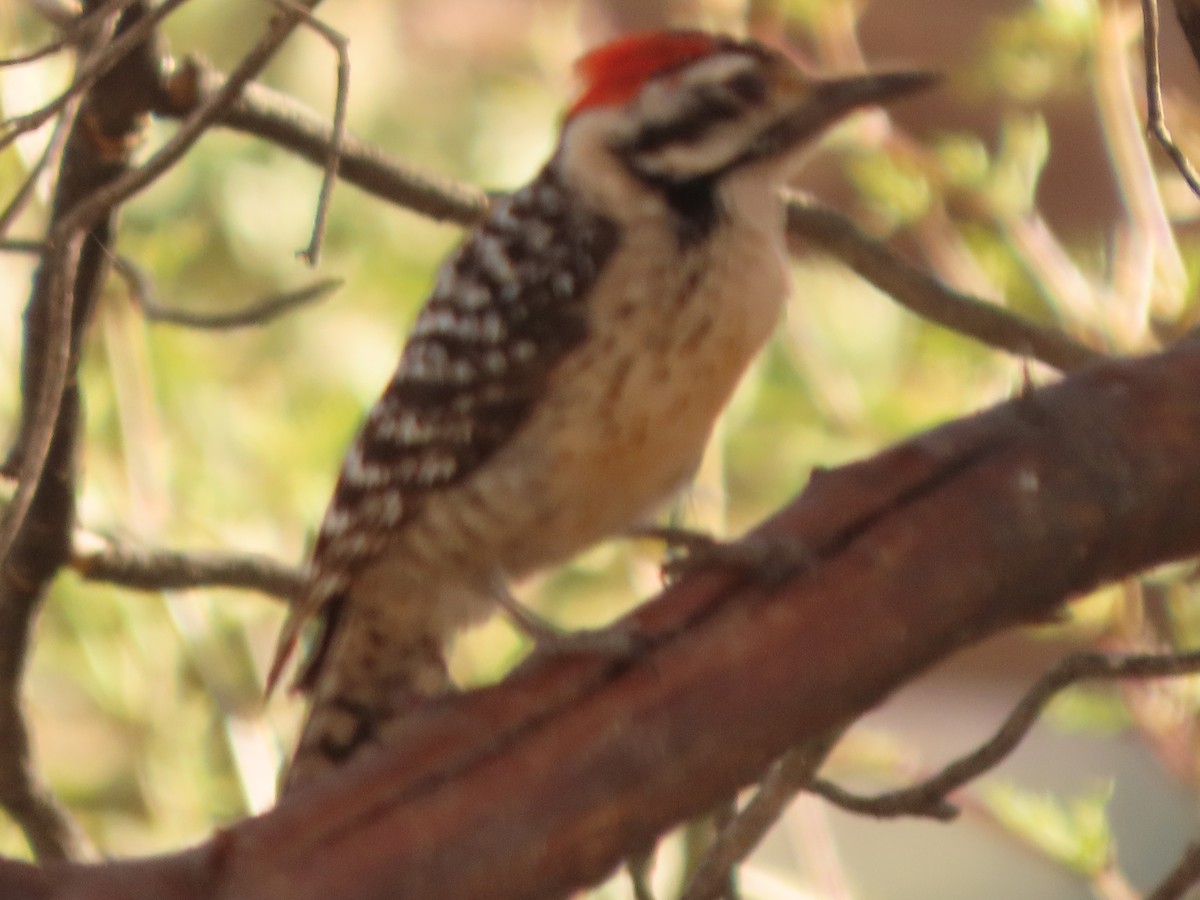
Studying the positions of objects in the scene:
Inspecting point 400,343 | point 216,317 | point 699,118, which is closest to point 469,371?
point 216,317

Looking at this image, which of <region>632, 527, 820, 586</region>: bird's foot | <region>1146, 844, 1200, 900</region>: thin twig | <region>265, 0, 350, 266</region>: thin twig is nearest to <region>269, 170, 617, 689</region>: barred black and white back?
<region>265, 0, 350, 266</region>: thin twig

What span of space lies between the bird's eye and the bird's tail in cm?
89

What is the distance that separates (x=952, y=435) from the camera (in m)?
1.49

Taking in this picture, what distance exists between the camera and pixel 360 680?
2.46 metres

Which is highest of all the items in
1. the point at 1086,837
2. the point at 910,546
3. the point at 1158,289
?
the point at 1158,289

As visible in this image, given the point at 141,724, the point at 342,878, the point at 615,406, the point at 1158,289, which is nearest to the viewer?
the point at 342,878

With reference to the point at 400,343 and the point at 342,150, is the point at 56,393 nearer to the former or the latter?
the point at 342,150

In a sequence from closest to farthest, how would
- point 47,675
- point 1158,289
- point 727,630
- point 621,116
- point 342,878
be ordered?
point 342,878 < point 727,630 < point 621,116 < point 1158,289 < point 47,675

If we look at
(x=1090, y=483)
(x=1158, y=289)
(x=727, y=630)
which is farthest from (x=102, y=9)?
(x=1158, y=289)

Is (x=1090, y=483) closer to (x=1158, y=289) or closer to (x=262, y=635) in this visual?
(x=1158, y=289)

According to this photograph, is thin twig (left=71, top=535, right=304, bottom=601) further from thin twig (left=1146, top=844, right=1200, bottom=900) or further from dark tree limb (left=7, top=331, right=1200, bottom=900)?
thin twig (left=1146, top=844, right=1200, bottom=900)

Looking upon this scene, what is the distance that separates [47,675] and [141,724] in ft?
2.17

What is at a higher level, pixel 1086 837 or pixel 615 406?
pixel 615 406

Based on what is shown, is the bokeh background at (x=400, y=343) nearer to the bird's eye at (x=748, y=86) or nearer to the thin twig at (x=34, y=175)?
the thin twig at (x=34, y=175)
